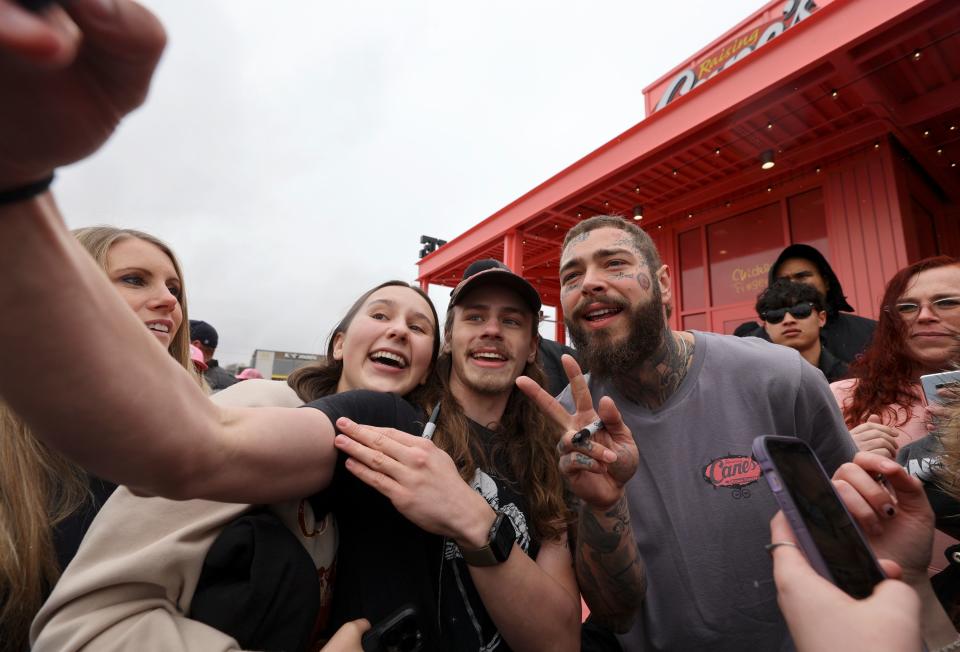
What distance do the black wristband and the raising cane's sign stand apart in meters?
8.10

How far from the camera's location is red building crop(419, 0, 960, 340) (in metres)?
4.66

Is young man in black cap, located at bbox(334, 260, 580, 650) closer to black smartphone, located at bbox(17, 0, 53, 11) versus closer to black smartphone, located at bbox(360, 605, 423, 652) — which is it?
black smartphone, located at bbox(360, 605, 423, 652)

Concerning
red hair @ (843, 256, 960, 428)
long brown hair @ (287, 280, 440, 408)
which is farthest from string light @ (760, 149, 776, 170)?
long brown hair @ (287, 280, 440, 408)

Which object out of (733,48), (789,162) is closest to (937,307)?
(789,162)

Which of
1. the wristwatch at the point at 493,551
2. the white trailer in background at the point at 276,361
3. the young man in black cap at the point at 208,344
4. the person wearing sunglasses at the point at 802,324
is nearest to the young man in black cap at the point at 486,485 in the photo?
the wristwatch at the point at 493,551

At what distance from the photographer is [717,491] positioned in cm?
164

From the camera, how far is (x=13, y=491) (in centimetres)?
127

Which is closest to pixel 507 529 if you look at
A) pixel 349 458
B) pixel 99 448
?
pixel 349 458

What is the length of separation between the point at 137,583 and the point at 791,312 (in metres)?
3.99

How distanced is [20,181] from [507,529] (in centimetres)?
128

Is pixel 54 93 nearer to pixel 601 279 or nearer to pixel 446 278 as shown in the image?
pixel 601 279

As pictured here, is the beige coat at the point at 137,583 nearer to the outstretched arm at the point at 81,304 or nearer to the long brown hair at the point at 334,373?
the outstretched arm at the point at 81,304

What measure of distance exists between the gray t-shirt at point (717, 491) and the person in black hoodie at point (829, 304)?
206cm

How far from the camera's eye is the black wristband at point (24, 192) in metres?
0.43
